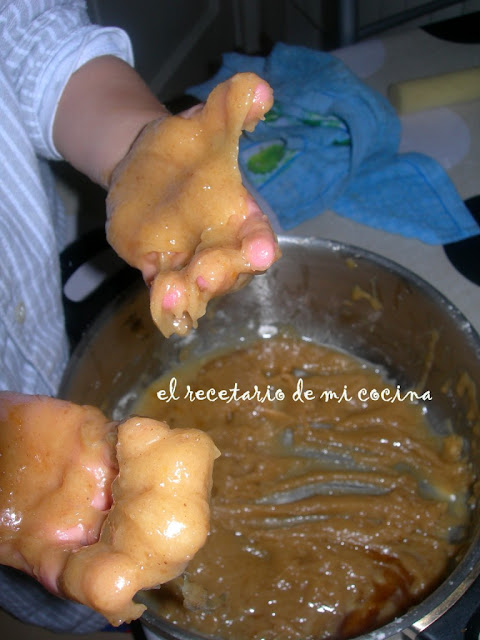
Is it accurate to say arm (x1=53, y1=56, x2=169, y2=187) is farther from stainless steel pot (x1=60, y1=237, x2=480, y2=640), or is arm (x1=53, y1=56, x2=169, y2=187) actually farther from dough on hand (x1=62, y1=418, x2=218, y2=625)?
dough on hand (x1=62, y1=418, x2=218, y2=625)

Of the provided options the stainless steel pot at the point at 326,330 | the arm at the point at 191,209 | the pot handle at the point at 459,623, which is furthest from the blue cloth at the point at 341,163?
the pot handle at the point at 459,623

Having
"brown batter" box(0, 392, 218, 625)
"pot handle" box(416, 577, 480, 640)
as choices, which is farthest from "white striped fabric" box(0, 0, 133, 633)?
"pot handle" box(416, 577, 480, 640)

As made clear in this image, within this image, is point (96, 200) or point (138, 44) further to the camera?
point (138, 44)

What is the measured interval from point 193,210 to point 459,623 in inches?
14.3

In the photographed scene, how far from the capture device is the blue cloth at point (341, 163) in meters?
0.90

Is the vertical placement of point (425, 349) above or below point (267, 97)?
below

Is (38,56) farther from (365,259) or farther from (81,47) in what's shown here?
(365,259)

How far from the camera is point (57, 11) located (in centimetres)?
62

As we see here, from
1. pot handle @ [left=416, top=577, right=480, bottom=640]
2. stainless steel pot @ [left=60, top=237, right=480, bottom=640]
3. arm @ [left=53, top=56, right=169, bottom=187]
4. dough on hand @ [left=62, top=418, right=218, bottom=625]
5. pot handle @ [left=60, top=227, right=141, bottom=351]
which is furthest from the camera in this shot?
pot handle @ [left=60, top=227, right=141, bottom=351]

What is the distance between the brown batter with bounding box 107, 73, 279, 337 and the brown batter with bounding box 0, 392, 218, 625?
96 millimetres

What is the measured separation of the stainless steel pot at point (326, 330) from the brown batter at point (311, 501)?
30 mm

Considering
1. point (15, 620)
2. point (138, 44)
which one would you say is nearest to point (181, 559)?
point (15, 620)

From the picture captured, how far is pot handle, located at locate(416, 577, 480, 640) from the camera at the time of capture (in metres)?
0.44

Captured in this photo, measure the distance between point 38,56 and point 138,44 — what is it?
0.94 meters
